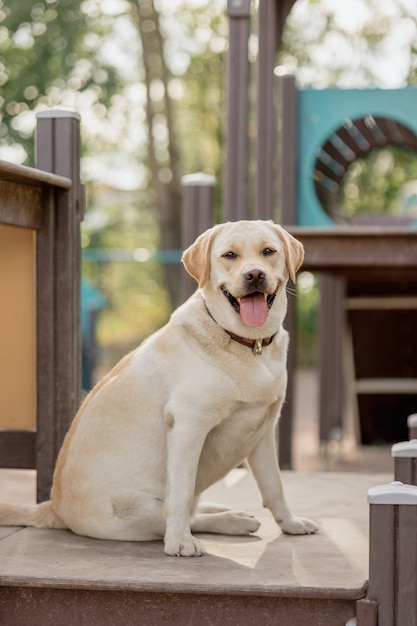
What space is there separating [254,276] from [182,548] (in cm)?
89

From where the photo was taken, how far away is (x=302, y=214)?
687 centimetres

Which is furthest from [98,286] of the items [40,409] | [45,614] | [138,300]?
[45,614]

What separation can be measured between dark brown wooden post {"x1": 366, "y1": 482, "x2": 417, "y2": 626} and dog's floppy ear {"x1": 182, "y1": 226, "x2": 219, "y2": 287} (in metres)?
0.97

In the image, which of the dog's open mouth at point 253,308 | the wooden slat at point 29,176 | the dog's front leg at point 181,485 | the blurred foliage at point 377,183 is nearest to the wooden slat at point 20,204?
the wooden slat at point 29,176

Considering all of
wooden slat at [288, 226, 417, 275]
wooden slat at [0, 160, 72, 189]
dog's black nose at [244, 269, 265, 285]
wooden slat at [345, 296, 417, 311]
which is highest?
wooden slat at [0, 160, 72, 189]

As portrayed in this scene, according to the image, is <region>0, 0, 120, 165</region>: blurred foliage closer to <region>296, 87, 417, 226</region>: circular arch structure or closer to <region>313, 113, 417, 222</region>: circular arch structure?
<region>313, 113, 417, 222</region>: circular arch structure

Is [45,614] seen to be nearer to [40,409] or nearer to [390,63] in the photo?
[40,409]

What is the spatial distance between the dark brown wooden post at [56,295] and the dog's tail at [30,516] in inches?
18.1

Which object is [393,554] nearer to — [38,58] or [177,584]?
[177,584]

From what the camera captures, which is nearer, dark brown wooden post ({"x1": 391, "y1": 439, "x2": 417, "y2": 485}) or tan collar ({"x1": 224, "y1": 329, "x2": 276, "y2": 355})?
tan collar ({"x1": 224, "y1": 329, "x2": 276, "y2": 355})

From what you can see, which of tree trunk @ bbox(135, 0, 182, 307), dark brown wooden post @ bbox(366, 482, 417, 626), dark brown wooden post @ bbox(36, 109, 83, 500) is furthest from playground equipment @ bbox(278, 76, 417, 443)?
tree trunk @ bbox(135, 0, 182, 307)

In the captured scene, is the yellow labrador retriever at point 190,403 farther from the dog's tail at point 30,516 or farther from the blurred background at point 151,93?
the blurred background at point 151,93

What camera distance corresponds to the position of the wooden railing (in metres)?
4.64

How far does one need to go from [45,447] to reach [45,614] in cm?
129
